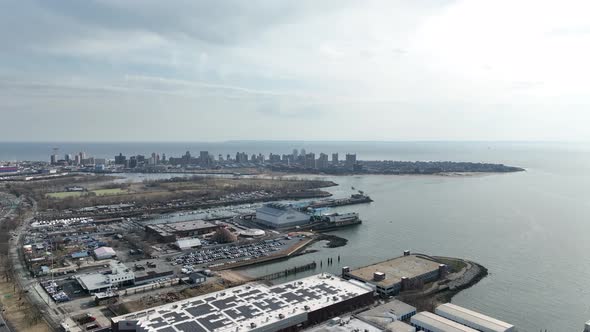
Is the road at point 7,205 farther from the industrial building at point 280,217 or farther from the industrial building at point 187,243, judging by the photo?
the industrial building at point 280,217

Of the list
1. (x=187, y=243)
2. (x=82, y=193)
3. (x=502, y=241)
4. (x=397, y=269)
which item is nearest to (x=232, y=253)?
(x=187, y=243)

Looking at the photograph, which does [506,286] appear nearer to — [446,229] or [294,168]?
[446,229]

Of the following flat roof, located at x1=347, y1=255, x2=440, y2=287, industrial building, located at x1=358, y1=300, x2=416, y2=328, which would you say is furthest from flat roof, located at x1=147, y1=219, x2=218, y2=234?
industrial building, located at x1=358, y1=300, x2=416, y2=328

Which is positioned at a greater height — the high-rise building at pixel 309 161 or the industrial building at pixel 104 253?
the high-rise building at pixel 309 161

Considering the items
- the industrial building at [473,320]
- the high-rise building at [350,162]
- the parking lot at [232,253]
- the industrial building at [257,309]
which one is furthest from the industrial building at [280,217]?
the high-rise building at [350,162]

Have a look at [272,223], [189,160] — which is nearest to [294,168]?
[189,160]
